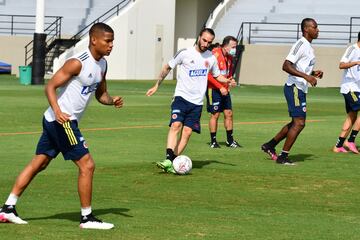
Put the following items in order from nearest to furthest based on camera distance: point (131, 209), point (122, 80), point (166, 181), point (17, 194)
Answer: point (17, 194) → point (131, 209) → point (166, 181) → point (122, 80)

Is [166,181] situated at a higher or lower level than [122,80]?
higher

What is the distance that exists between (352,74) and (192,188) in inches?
254

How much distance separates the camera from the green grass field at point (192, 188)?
33.6 feet

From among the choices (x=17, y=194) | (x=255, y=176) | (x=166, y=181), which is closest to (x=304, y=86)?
(x=255, y=176)

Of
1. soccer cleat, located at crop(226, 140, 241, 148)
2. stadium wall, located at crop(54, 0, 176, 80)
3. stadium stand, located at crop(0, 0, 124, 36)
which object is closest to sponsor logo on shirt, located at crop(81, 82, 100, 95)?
soccer cleat, located at crop(226, 140, 241, 148)

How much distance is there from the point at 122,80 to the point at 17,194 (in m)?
39.6

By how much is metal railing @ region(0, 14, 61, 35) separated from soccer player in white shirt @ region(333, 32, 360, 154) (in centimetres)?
3643

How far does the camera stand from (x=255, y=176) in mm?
14742

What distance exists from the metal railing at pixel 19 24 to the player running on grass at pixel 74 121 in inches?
1733

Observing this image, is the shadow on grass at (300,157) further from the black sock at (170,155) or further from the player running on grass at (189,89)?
the black sock at (170,155)

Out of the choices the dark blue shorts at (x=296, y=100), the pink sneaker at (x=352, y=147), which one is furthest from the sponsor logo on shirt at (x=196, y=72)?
the pink sneaker at (x=352, y=147)

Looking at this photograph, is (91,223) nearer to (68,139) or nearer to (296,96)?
(68,139)

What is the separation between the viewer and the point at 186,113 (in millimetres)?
15492

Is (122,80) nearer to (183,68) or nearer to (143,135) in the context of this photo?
(143,135)
